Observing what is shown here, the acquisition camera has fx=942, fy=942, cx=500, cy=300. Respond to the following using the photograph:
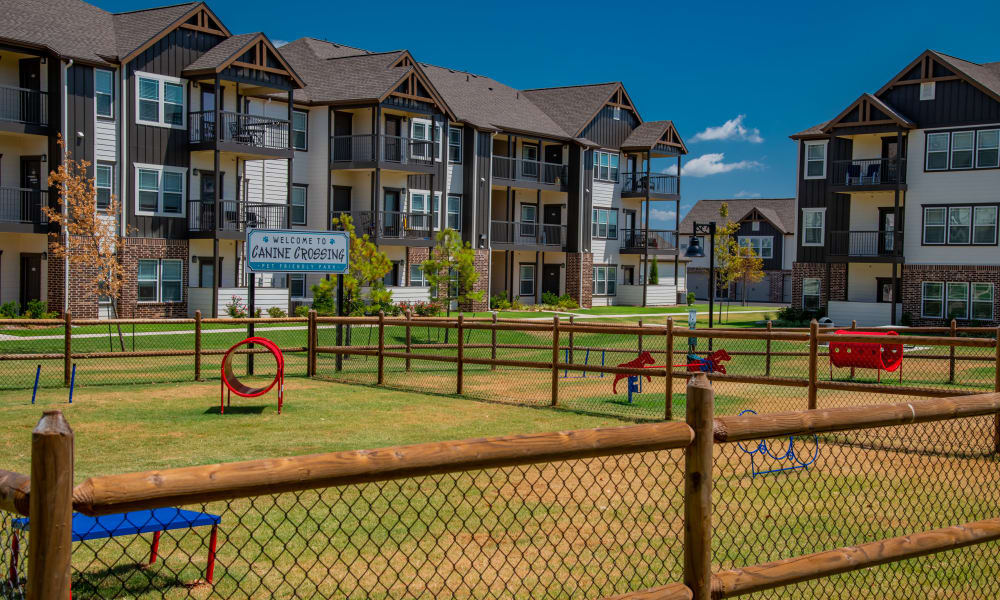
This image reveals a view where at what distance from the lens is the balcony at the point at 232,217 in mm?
36812

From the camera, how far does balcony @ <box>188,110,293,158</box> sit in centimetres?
3658

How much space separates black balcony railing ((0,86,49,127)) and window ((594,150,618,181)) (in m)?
32.5

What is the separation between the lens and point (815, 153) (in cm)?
4759

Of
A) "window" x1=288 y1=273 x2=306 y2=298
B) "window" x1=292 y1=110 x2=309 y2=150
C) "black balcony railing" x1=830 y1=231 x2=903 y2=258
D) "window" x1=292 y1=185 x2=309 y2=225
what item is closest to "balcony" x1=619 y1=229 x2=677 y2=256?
"black balcony railing" x1=830 y1=231 x2=903 y2=258

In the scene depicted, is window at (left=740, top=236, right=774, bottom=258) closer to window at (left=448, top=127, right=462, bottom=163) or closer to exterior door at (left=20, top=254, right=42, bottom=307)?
window at (left=448, top=127, right=462, bottom=163)

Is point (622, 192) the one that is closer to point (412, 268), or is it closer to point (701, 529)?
point (412, 268)

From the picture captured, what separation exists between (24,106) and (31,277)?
19.5 ft

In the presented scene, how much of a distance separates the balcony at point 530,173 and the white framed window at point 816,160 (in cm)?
1382

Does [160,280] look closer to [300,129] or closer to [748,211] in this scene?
[300,129]

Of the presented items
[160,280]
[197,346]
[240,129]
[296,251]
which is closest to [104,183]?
[160,280]

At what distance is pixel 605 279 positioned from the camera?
58.3 m

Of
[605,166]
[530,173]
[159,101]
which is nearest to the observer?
[159,101]

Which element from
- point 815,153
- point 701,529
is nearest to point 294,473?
point 701,529

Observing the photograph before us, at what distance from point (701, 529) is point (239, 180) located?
37292 mm
